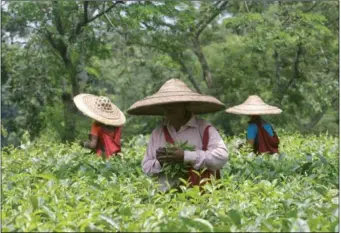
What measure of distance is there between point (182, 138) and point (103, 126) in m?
2.95

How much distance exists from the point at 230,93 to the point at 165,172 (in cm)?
1433

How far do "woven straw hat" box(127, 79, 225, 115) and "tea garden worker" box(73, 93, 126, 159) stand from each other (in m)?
2.20

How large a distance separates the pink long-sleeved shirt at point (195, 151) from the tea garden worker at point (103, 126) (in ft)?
7.90

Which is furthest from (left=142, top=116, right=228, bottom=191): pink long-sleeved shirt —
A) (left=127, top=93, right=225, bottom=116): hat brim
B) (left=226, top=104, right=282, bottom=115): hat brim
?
(left=226, top=104, right=282, bottom=115): hat brim

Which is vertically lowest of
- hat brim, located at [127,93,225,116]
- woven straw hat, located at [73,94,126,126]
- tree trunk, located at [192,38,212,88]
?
tree trunk, located at [192,38,212,88]

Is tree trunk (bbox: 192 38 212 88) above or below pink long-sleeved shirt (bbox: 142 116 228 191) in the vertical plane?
below

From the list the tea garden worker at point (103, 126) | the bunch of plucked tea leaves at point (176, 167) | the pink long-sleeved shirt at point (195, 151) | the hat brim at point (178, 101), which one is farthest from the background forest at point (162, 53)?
the bunch of plucked tea leaves at point (176, 167)

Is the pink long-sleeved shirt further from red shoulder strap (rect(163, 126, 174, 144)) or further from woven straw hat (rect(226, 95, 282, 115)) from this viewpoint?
woven straw hat (rect(226, 95, 282, 115))

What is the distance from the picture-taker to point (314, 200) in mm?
3582

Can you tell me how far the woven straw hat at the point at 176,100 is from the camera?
14.9ft

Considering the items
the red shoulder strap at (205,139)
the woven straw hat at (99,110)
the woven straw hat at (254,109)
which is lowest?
the woven straw hat at (254,109)

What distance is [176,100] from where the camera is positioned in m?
4.51

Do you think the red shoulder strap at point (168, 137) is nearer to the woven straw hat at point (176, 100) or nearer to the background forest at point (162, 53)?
the woven straw hat at point (176, 100)

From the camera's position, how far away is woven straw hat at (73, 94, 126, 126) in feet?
24.0
